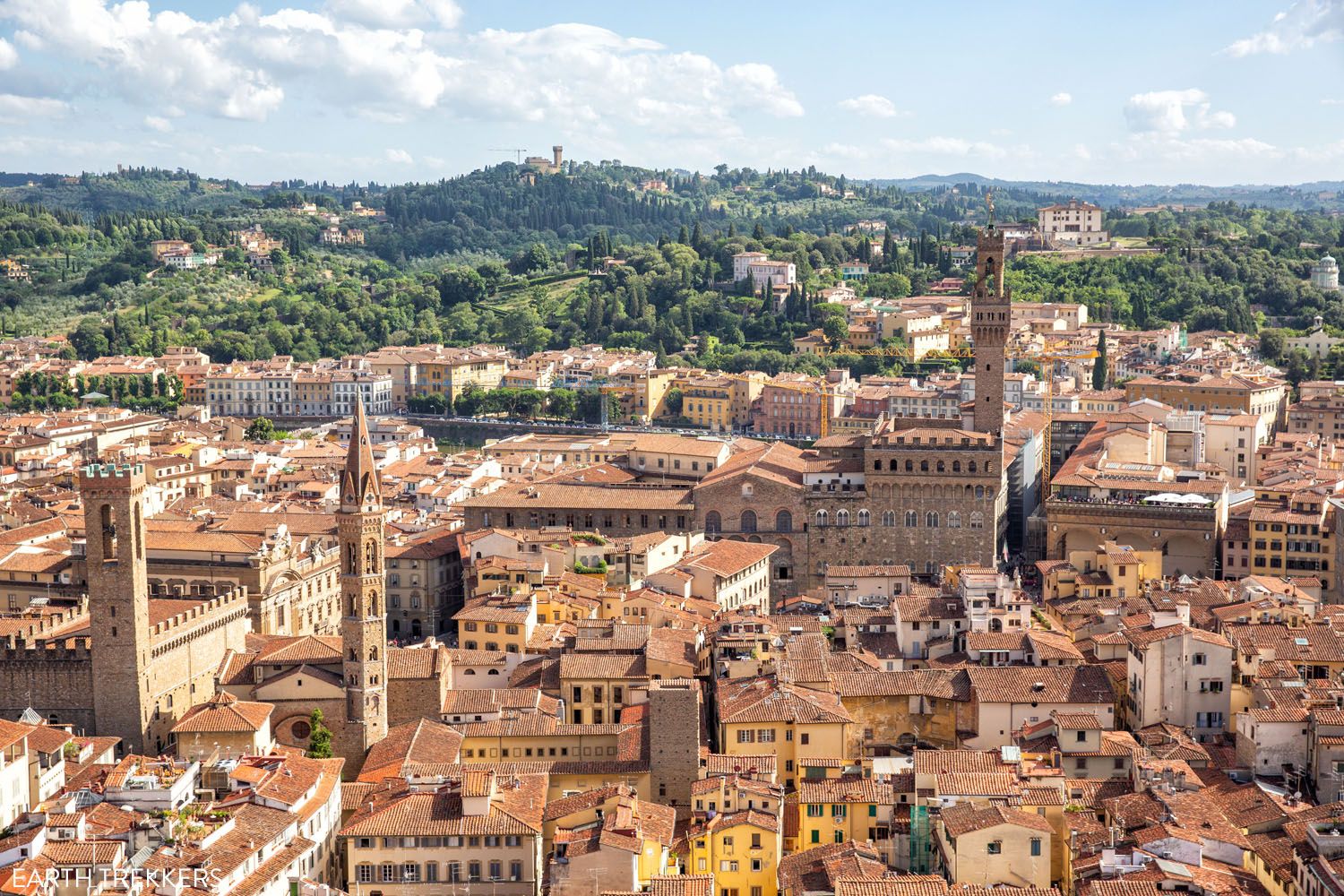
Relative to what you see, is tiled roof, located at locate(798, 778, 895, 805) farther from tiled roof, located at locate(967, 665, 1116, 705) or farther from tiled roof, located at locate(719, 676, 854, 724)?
tiled roof, located at locate(967, 665, 1116, 705)

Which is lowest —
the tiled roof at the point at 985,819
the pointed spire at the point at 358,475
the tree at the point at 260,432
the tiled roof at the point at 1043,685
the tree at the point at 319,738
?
the tree at the point at 260,432

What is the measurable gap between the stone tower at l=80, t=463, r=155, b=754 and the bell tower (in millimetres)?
20217

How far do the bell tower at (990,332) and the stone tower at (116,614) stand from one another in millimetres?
20217

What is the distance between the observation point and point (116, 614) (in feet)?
85.2

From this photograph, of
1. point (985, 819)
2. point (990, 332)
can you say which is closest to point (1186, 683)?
point (985, 819)

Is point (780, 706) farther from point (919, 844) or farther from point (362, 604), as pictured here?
point (362, 604)

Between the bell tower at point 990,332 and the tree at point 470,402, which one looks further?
the tree at point 470,402

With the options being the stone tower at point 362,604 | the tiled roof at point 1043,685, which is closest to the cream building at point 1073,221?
the tiled roof at point 1043,685

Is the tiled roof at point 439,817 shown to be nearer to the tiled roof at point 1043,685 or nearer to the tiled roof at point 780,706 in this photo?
the tiled roof at point 780,706

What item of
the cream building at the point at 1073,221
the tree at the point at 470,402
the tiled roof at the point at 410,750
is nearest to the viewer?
the tiled roof at the point at 410,750

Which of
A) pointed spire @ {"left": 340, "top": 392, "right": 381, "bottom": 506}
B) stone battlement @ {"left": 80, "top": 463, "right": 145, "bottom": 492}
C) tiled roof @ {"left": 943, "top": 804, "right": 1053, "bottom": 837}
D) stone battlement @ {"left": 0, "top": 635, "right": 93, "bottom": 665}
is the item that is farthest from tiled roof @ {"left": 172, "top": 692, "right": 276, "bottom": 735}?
tiled roof @ {"left": 943, "top": 804, "right": 1053, "bottom": 837}

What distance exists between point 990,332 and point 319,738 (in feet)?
68.6

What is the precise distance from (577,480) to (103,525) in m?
17.3

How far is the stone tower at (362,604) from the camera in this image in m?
25.6
